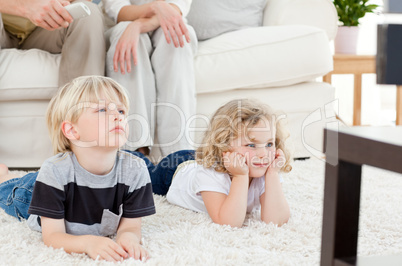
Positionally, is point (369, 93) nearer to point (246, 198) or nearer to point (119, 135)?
point (246, 198)

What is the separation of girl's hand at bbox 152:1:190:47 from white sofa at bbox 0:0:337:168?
149mm

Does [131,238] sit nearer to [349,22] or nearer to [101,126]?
[101,126]

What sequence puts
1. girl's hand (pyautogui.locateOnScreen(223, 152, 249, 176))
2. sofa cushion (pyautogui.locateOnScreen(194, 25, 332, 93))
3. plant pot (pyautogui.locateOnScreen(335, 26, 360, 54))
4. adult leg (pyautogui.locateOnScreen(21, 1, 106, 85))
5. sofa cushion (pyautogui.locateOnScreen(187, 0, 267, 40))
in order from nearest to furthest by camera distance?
girl's hand (pyautogui.locateOnScreen(223, 152, 249, 176))
adult leg (pyautogui.locateOnScreen(21, 1, 106, 85))
sofa cushion (pyautogui.locateOnScreen(194, 25, 332, 93))
sofa cushion (pyautogui.locateOnScreen(187, 0, 267, 40))
plant pot (pyautogui.locateOnScreen(335, 26, 360, 54))

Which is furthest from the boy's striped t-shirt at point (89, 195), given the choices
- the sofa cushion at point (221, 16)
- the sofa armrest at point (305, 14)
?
the sofa armrest at point (305, 14)

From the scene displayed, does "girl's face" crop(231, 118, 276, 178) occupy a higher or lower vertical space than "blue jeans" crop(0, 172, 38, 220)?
higher

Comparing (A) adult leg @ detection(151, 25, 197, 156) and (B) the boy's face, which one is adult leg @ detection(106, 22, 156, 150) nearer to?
(A) adult leg @ detection(151, 25, 197, 156)

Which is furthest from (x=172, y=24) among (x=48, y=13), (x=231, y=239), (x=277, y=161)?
(x=231, y=239)

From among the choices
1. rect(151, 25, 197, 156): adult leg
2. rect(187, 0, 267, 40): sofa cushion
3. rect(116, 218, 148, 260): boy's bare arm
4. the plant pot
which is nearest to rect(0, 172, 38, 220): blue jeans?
rect(116, 218, 148, 260): boy's bare arm

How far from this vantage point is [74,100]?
1.12 m

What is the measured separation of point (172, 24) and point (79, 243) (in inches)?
40.9

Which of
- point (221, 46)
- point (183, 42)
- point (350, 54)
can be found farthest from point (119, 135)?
point (350, 54)

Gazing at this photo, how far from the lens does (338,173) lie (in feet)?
2.18

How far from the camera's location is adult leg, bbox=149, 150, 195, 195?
1555mm

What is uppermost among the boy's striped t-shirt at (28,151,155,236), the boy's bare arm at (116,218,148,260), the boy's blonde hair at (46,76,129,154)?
the boy's blonde hair at (46,76,129,154)
